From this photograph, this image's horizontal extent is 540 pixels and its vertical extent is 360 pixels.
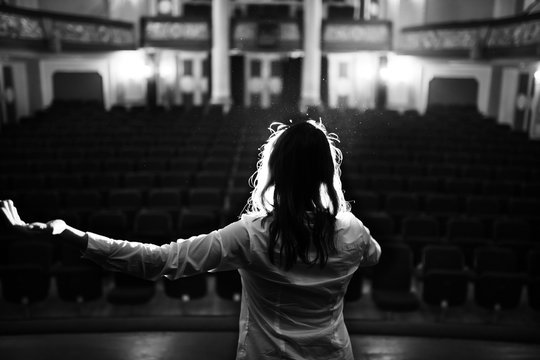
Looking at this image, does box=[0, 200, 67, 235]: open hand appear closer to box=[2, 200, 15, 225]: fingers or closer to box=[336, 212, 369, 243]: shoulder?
box=[2, 200, 15, 225]: fingers

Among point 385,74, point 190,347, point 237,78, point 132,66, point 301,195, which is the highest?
point 132,66

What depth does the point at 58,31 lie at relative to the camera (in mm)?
14836

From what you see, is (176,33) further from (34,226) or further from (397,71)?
(34,226)

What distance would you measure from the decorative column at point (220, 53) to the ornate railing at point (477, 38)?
6948 mm

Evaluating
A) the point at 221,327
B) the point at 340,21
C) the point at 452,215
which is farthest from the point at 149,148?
the point at 340,21

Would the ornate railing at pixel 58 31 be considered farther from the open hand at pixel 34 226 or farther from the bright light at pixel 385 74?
the open hand at pixel 34 226

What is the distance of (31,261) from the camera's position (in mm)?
4816

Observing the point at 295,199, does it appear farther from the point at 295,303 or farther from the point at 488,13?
the point at 488,13

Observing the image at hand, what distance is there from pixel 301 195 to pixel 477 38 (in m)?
16.1

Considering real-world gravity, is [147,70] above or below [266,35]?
below

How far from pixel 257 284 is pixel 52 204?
6.05 metres

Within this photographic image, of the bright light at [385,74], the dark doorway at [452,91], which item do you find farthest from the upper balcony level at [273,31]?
the dark doorway at [452,91]

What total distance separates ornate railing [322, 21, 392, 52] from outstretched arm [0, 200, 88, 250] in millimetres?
19198

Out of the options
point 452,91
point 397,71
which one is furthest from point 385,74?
point 452,91
